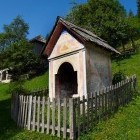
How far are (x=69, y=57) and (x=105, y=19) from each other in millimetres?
31698

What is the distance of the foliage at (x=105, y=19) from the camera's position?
1763 inches

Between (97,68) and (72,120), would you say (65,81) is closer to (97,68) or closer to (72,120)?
(97,68)

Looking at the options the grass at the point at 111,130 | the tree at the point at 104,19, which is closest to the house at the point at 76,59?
the grass at the point at 111,130

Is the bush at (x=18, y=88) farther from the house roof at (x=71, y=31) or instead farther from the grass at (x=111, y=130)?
the grass at (x=111, y=130)

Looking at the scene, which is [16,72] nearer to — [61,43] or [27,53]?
[27,53]

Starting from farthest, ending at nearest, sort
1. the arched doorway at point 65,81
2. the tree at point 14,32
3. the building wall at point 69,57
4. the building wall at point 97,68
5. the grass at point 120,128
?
the tree at point 14,32 → the arched doorway at point 65,81 → the building wall at point 97,68 → the building wall at point 69,57 → the grass at point 120,128

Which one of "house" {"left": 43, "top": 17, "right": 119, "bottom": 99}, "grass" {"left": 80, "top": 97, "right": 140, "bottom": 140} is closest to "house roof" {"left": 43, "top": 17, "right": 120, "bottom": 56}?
"house" {"left": 43, "top": 17, "right": 119, "bottom": 99}

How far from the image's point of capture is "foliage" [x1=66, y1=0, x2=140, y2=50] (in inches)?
1763

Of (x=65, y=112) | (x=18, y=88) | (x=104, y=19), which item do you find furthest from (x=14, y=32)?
(x=65, y=112)

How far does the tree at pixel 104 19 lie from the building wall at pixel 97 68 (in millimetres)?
28007

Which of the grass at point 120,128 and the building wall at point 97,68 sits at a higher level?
the building wall at point 97,68

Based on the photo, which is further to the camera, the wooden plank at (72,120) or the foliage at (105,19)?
the foliage at (105,19)

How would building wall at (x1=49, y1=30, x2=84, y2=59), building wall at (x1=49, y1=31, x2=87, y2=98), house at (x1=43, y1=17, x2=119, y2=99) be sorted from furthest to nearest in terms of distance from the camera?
building wall at (x1=49, y1=30, x2=84, y2=59)
house at (x1=43, y1=17, x2=119, y2=99)
building wall at (x1=49, y1=31, x2=87, y2=98)

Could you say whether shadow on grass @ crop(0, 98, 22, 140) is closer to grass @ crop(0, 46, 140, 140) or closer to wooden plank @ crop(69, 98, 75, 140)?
grass @ crop(0, 46, 140, 140)
